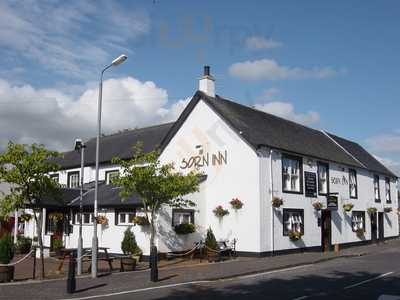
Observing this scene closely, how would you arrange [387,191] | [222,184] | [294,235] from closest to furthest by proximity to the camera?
[294,235] < [222,184] < [387,191]

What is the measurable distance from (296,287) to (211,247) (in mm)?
9663

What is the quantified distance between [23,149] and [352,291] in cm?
1145

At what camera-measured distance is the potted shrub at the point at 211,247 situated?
22.1 m

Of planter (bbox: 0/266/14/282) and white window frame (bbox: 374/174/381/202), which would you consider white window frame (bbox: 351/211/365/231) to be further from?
planter (bbox: 0/266/14/282)

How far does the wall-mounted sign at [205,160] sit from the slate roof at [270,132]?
1751 millimetres

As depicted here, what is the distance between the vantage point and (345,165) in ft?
104

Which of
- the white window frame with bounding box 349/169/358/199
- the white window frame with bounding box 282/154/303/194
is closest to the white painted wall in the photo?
the white window frame with bounding box 282/154/303/194

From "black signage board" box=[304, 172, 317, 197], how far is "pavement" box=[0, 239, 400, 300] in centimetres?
649

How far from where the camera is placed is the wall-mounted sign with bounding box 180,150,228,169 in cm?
2565

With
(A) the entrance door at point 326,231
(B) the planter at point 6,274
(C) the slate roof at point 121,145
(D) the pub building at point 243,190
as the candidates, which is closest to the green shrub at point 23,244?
(D) the pub building at point 243,190

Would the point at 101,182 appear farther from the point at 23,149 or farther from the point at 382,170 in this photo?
the point at 382,170

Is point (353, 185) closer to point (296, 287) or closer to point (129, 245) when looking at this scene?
point (129, 245)

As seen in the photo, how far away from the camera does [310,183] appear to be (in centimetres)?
2759

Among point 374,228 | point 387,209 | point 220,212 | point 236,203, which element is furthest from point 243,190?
point 387,209
